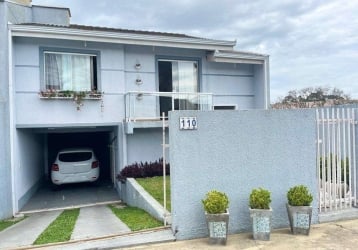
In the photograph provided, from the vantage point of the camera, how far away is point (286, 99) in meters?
32.7

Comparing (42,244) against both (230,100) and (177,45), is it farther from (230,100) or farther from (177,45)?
(230,100)

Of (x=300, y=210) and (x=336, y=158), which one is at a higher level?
(x=336, y=158)

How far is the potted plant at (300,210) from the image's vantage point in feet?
21.4

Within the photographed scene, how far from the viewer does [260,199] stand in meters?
6.31

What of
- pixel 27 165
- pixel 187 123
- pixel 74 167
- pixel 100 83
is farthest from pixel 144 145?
pixel 187 123

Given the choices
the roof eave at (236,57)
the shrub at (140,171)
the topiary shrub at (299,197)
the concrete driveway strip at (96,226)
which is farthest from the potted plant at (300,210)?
the roof eave at (236,57)

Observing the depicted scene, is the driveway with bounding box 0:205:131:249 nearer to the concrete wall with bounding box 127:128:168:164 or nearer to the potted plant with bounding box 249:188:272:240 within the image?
the potted plant with bounding box 249:188:272:240

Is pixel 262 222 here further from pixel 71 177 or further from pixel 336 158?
pixel 71 177

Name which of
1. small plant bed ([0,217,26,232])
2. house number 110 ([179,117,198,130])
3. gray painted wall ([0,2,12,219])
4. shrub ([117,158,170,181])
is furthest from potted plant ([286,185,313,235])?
gray painted wall ([0,2,12,219])

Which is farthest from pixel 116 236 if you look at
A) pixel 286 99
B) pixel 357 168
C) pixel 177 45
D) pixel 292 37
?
pixel 286 99

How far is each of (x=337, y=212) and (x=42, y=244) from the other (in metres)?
6.31

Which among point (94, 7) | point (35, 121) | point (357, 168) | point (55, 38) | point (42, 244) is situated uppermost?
point (94, 7)

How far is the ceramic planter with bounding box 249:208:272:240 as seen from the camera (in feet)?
20.6

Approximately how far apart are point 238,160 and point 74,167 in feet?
30.4
